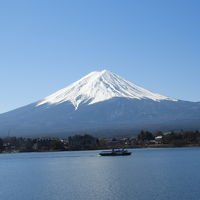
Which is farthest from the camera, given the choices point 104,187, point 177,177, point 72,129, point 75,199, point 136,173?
point 72,129

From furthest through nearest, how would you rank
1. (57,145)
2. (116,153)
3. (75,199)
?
1. (57,145)
2. (116,153)
3. (75,199)

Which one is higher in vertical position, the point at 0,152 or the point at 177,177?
the point at 0,152

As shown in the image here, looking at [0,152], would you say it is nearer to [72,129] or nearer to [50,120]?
[72,129]

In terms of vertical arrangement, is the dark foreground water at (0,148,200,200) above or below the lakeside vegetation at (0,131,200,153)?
below

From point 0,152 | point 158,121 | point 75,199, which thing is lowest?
point 75,199

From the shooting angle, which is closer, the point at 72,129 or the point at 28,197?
the point at 28,197

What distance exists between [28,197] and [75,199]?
9.75 feet

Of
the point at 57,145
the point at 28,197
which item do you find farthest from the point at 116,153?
the point at 28,197

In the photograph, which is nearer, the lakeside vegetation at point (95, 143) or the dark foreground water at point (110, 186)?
the dark foreground water at point (110, 186)

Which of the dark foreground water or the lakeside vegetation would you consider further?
the lakeside vegetation

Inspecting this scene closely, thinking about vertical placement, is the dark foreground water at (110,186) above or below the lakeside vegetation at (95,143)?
below

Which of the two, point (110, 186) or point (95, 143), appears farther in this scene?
point (95, 143)

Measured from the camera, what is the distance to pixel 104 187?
1153 inches

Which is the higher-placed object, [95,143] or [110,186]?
[95,143]
